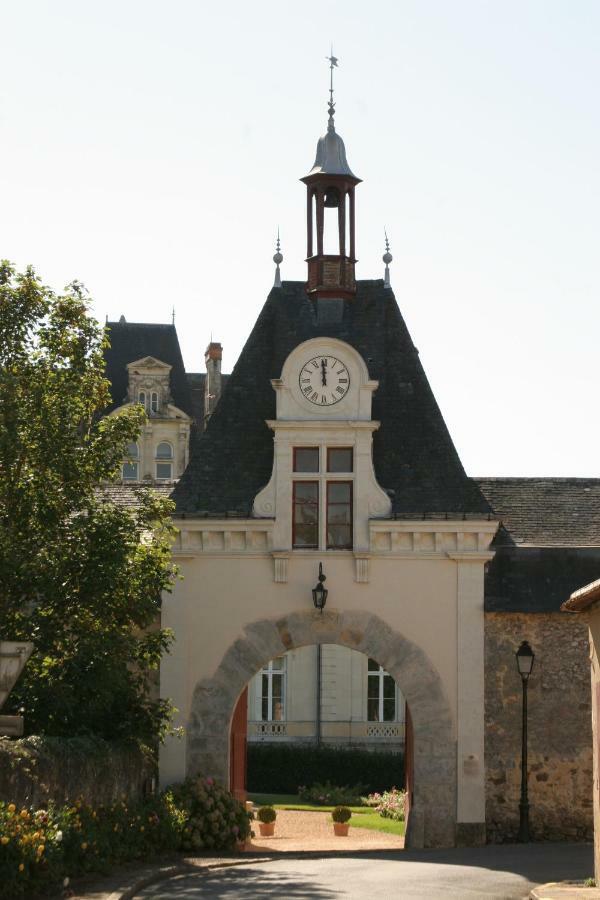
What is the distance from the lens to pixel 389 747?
1689 inches

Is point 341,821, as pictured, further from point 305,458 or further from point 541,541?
point 305,458

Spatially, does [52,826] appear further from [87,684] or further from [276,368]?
[276,368]

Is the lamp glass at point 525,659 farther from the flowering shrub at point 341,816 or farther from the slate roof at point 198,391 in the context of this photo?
the slate roof at point 198,391

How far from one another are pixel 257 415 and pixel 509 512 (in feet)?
16.0

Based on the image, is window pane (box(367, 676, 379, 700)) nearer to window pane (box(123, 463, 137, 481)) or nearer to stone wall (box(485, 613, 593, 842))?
window pane (box(123, 463, 137, 481))

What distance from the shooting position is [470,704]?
934 inches

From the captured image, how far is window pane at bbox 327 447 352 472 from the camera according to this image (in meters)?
24.6

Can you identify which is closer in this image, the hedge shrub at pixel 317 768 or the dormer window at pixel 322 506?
the dormer window at pixel 322 506

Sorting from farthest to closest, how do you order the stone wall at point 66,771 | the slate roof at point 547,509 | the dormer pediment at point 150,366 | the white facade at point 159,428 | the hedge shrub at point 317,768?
the white facade at point 159,428 < the dormer pediment at point 150,366 < the hedge shrub at point 317,768 < the slate roof at point 547,509 < the stone wall at point 66,771

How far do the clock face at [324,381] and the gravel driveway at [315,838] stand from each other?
7.09m

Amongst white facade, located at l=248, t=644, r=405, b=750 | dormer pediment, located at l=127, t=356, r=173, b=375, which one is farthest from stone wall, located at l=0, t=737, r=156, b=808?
dormer pediment, located at l=127, t=356, r=173, b=375

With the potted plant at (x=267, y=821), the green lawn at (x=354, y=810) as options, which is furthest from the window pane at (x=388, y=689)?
the potted plant at (x=267, y=821)

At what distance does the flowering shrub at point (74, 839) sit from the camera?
14703 mm

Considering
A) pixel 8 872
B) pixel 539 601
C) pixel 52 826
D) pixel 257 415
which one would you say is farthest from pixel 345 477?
pixel 8 872
